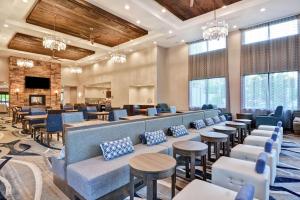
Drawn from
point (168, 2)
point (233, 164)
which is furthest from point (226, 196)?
point (168, 2)

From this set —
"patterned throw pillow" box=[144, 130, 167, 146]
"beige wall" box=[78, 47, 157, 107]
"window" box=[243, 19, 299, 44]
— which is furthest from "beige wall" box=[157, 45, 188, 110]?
"patterned throw pillow" box=[144, 130, 167, 146]

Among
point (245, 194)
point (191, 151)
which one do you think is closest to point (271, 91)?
point (191, 151)

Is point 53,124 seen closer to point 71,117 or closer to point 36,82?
point 71,117

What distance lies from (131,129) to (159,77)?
23.9ft

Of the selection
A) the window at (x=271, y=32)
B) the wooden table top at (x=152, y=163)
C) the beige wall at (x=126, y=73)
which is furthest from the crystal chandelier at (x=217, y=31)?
the beige wall at (x=126, y=73)

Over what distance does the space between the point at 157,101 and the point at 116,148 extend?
295 inches

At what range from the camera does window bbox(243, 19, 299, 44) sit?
663 centimetres

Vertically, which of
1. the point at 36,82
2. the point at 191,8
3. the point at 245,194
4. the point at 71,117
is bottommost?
the point at 245,194

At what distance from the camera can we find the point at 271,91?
7117 millimetres

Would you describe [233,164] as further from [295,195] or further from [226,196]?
[295,195]

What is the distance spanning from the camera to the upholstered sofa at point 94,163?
2.01m

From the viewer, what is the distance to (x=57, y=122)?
507cm

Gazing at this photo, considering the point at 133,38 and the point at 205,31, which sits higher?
the point at 133,38

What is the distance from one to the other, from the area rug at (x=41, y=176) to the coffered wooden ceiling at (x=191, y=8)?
4992mm
